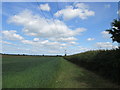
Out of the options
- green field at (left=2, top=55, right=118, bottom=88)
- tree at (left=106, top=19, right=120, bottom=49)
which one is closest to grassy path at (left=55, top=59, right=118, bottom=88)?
green field at (left=2, top=55, right=118, bottom=88)

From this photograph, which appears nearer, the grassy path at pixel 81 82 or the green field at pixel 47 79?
the green field at pixel 47 79

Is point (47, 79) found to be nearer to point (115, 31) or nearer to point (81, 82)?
point (81, 82)

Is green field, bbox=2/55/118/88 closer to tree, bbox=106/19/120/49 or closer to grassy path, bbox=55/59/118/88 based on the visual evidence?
grassy path, bbox=55/59/118/88

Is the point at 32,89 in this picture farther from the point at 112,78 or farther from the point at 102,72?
the point at 102,72

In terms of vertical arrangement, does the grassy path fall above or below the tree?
below

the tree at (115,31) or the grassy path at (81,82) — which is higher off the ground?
the tree at (115,31)

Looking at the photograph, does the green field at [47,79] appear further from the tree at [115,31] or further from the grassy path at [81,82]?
the tree at [115,31]

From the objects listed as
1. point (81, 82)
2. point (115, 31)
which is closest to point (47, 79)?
point (81, 82)

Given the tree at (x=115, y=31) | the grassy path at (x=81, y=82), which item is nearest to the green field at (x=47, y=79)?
the grassy path at (x=81, y=82)

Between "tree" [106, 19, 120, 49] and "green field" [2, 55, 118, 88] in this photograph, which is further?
"tree" [106, 19, 120, 49]

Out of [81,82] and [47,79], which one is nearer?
[47,79]

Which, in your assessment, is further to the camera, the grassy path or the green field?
the grassy path

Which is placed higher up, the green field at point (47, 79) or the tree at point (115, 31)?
the tree at point (115, 31)

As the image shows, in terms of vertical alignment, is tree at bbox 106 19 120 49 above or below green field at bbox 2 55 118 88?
above
